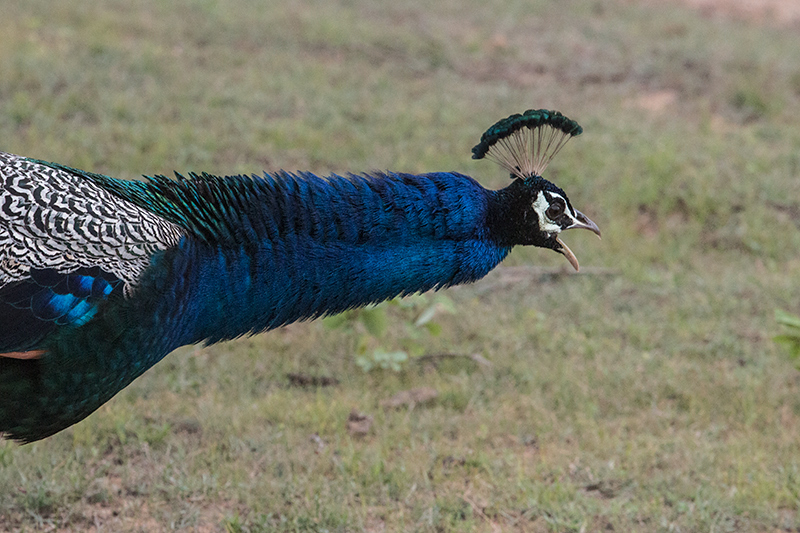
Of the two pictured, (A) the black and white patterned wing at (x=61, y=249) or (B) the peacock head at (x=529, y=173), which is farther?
(B) the peacock head at (x=529, y=173)

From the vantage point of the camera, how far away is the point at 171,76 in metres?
8.04

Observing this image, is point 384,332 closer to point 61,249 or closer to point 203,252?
point 203,252

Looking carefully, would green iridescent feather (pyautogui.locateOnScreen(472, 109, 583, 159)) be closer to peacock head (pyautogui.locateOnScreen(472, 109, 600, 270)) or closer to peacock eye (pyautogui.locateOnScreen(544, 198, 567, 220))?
peacock head (pyautogui.locateOnScreen(472, 109, 600, 270))

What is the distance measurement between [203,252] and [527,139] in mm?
1110

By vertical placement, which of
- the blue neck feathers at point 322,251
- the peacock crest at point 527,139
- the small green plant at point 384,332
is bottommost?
the small green plant at point 384,332

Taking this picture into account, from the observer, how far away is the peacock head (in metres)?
3.08

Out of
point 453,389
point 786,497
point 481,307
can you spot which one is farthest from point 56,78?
point 786,497

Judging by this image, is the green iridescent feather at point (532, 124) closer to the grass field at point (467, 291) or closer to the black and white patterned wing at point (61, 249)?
the black and white patterned wing at point (61, 249)

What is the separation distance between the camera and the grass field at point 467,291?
12.2ft

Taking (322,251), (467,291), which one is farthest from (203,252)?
(467,291)

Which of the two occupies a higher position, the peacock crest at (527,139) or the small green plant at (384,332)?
the peacock crest at (527,139)

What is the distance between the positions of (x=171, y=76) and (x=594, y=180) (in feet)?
12.0

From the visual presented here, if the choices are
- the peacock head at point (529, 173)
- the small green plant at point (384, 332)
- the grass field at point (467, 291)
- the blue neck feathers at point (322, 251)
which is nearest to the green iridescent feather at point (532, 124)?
the peacock head at point (529, 173)

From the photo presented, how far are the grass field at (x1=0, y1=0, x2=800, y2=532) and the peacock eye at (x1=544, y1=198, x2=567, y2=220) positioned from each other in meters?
1.18
